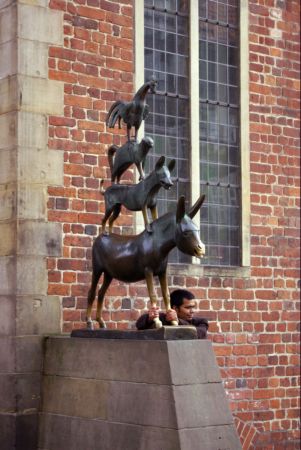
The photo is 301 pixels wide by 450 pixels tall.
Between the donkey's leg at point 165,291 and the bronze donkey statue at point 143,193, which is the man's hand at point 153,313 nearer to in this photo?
the donkey's leg at point 165,291

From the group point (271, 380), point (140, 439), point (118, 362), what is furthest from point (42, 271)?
point (271, 380)

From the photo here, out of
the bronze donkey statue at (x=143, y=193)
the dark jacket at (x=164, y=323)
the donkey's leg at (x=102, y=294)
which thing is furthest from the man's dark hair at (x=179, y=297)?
the bronze donkey statue at (x=143, y=193)

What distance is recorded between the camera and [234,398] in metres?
11.3

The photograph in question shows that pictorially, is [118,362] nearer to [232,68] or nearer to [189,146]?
[189,146]

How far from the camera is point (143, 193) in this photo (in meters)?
8.73

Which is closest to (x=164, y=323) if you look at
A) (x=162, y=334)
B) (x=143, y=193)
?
(x=162, y=334)

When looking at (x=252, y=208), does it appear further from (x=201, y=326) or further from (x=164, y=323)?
(x=164, y=323)

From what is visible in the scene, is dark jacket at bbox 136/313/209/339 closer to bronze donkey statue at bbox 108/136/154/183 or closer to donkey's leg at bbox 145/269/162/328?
donkey's leg at bbox 145/269/162/328

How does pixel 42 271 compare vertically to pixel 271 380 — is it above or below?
above

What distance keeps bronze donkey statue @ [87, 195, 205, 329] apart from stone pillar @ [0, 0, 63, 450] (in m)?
0.90

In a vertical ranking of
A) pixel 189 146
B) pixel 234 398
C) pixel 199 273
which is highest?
pixel 189 146

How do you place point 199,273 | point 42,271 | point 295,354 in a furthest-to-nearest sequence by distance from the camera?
point 295,354, point 199,273, point 42,271

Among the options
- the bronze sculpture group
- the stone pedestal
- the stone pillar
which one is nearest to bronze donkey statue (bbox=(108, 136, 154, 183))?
the bronze sculpture group

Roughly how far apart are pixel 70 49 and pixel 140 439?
4.07m
